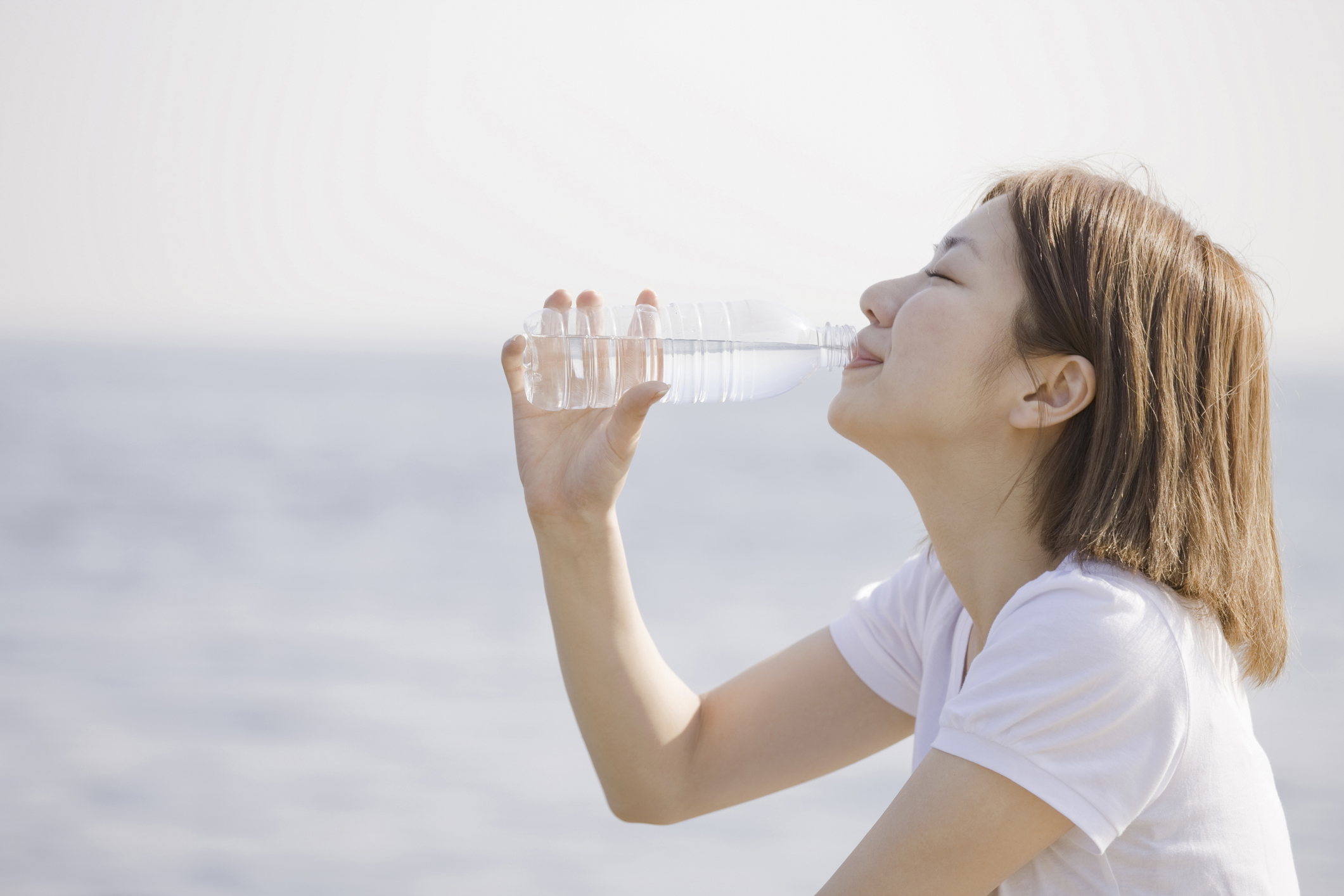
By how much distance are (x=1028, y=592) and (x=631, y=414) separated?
56 centimetres

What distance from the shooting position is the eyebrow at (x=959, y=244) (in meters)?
1.42

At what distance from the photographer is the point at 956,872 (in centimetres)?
111

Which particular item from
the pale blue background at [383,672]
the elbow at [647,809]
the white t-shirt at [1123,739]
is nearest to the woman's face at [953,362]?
the white t-shirt at [1123,739]

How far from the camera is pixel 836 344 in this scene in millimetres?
1867

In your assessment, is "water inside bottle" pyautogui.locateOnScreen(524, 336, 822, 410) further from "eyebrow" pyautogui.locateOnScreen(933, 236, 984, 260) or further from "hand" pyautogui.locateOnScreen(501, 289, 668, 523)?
"eyebrow" pyautogui.locateOnScreen(933, 236, 984, 260)

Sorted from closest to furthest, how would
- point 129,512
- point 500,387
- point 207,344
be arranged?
point 129,512 → point 500,387 → point 207,344

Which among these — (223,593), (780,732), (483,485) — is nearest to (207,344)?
(483,485)

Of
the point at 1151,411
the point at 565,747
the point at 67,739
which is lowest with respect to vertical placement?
the point at 565,747

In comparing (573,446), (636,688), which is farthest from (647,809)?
(573,446)

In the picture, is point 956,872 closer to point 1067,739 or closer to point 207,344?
point 1067,739

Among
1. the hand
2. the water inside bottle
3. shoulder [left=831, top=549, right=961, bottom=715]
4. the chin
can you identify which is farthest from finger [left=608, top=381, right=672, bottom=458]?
shoulder [left=831, top=549, right=961, bottom=715]

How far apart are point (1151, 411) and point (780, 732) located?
0.74m

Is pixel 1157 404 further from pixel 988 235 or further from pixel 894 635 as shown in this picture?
pixel 894 635

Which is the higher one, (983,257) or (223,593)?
(983,257)
